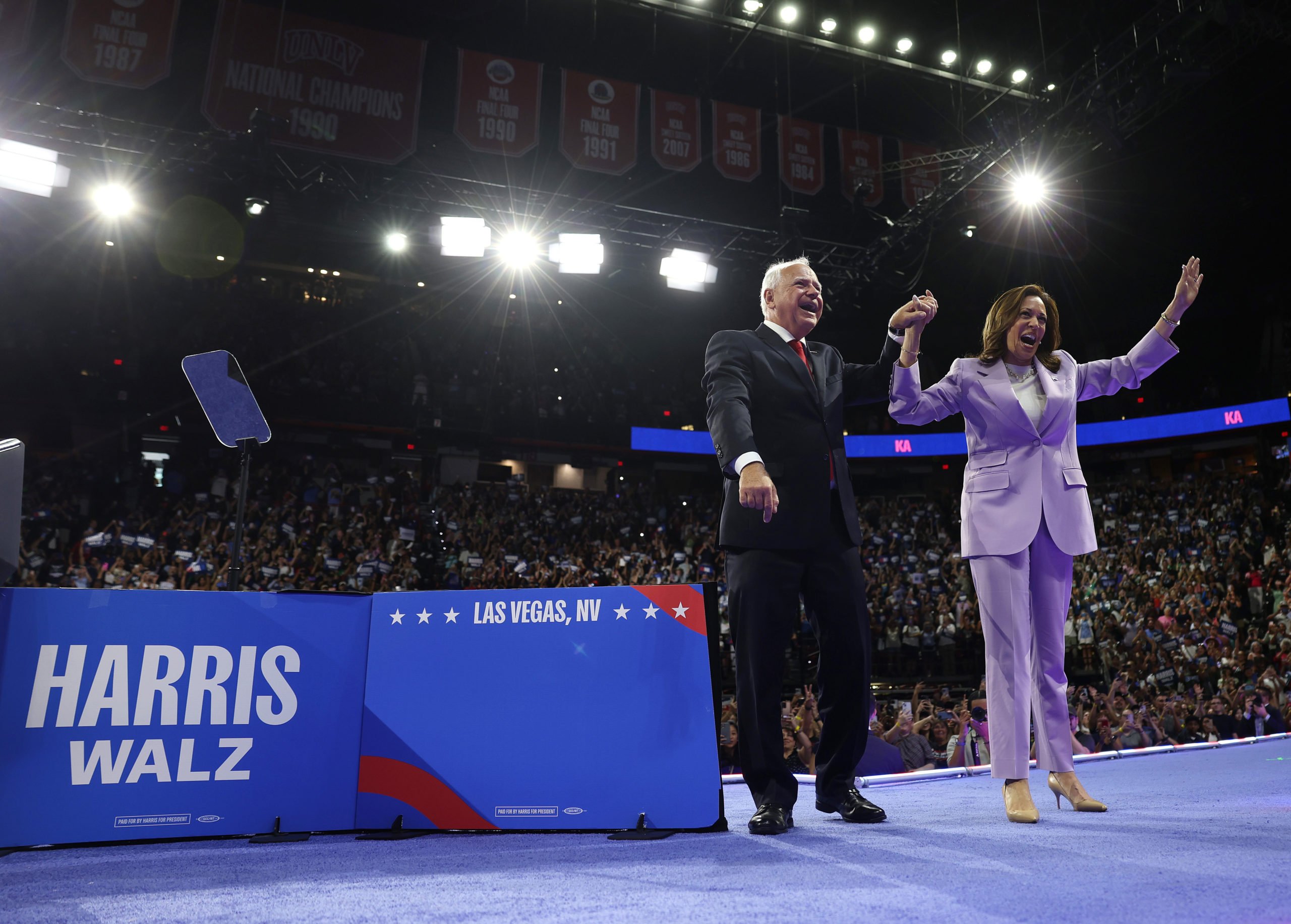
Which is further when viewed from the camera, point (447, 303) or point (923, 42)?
point (447, 303)

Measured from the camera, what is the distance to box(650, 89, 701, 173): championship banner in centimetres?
1196

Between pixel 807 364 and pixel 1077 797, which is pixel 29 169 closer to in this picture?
pixel 807 364

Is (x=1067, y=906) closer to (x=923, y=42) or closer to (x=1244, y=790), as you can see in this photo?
(x=1244, y=790)

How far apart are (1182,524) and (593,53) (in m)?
14.3

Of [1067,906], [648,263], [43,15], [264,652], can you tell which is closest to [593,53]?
[648,263]

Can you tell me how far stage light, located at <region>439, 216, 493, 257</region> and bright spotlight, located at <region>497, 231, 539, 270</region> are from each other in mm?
423

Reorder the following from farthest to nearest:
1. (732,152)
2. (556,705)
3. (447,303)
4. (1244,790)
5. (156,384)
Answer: (447,303) < (156,384) < (732,152) < (1244,790) < (556,705)

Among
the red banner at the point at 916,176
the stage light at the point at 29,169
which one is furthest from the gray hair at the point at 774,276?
the red banner at the point at 916,176

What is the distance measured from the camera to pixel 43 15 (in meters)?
9.30

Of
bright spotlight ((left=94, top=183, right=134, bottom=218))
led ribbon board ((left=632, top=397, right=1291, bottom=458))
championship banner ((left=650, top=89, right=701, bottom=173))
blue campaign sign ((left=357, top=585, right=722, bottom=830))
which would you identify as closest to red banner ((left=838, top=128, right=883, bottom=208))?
championship banner ((left=650, top=89, right=701, bottom=173))

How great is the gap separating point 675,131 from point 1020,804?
11.7m

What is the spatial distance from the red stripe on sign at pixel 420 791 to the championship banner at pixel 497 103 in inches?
407

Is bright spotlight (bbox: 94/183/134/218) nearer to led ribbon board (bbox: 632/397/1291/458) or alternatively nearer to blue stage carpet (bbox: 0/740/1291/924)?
blue stage carpet (bbox: 0/740/1291/924)

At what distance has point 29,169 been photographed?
29.4 feet
